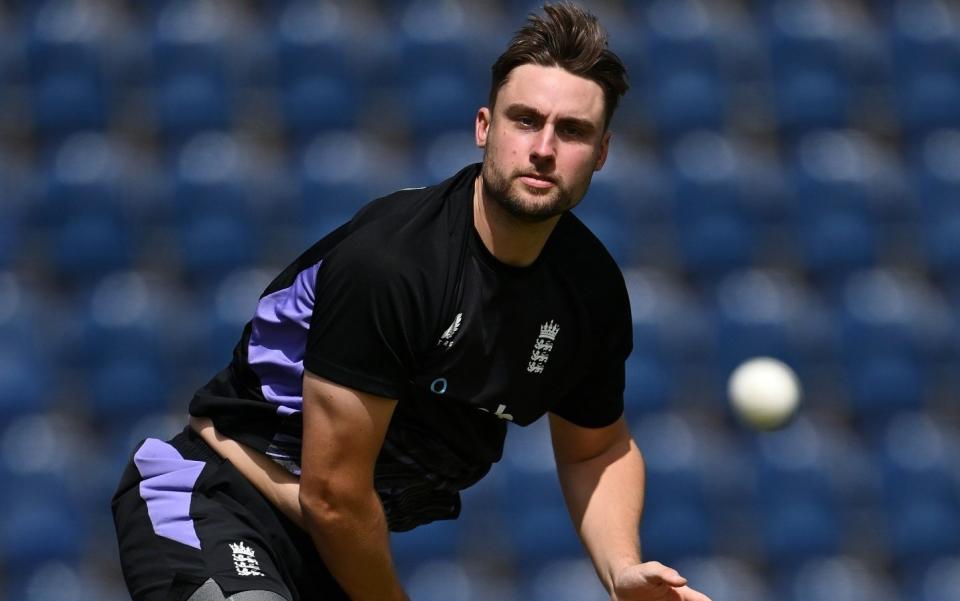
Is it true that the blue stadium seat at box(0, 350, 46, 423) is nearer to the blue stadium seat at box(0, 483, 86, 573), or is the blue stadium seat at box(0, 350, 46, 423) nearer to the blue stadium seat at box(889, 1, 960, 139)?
the blue stadium seat at box(0, 483, 86, 573)

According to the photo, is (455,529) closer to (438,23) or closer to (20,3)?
(438,23)

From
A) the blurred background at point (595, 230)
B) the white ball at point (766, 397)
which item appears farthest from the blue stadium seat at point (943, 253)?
the white ball at point (766, 397)

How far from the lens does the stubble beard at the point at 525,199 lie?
129 inches

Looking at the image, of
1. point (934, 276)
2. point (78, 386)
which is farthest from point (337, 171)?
point (934, 276)

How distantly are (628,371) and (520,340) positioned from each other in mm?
5142

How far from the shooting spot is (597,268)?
360 cm

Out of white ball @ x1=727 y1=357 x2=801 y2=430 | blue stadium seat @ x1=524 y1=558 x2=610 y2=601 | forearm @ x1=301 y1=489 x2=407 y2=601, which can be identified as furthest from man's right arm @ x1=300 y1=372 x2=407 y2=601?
blue stadium seat @ x1=524 y1=558 x2=610 y2=601

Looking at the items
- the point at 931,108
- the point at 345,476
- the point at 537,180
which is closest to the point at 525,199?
the point at 537,180

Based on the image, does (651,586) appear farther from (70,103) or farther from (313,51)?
(70,103)

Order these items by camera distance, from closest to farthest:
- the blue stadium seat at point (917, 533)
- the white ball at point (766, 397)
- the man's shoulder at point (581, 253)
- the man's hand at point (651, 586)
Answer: the man's hand at point (651, 586) → the man's shoulder at point (581, 253) → the white ball at point (766, 397) → the blue stadium seat at point (917, 533)

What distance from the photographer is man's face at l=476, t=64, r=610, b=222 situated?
3285 millimetres

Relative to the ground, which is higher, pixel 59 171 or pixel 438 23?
pixel 438 23

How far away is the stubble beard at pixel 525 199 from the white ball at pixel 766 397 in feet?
12.6

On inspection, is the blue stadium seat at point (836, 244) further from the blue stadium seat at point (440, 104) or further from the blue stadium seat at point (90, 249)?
the blue stadium seat at point (90, 249)
